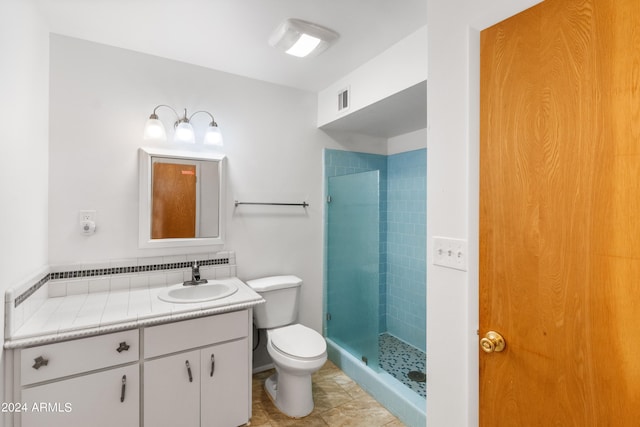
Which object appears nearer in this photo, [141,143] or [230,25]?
[230,25]

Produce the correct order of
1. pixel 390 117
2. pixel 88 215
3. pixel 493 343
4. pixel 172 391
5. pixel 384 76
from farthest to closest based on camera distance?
pixel 390 117
pixel 384 76
pixel 88 215
pixel 172 391
pixel 493 343

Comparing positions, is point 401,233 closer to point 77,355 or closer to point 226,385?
point 226,385

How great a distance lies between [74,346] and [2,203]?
70 cm

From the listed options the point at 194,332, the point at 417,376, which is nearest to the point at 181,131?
the point at 194,332

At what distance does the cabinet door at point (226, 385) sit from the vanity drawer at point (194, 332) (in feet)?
0.20

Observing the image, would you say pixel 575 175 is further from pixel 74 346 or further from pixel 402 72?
pixel 74 346

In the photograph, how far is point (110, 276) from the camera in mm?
1933

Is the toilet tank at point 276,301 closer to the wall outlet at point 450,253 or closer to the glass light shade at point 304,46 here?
the wall outlet at point 450,253

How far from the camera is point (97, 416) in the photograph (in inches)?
57.4

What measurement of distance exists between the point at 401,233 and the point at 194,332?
6.86 feet

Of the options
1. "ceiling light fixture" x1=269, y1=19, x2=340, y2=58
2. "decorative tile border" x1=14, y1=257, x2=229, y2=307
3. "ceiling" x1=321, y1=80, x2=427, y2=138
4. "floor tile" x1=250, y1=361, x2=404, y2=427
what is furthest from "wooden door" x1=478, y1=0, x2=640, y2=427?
"decorative tile border" x1=14, y1=257, x2=229, y2=307

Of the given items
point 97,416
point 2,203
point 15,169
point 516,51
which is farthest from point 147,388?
point 516,51

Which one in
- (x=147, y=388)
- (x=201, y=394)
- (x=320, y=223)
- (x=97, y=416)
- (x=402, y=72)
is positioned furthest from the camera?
(x=320, y=223)

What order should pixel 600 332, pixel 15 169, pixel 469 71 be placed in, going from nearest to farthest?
pixel 600 332 → pixel 469 71 → pixel 15 169
